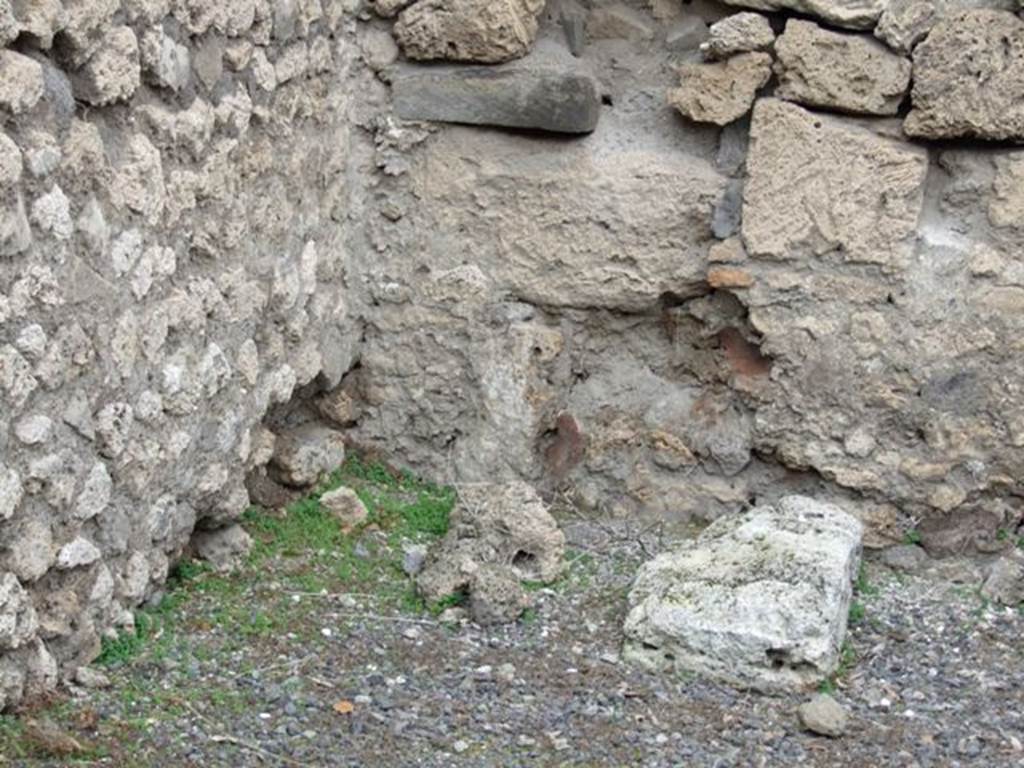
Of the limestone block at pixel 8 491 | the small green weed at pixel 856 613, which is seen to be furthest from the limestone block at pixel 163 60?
the small green weed at pixel 856 613

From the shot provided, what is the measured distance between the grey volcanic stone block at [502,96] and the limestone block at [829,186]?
48 cm

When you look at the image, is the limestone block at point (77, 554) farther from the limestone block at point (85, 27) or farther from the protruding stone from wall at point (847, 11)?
the protruding stone from wall at point (847, 11)

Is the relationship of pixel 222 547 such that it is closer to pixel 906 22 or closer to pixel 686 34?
Result: pixel 686 34

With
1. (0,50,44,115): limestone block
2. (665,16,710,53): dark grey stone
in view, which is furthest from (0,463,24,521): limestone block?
(665,16,710,53): dark grey stone

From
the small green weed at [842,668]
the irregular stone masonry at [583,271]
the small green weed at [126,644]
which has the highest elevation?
the irregular stone masonry at [583,271]

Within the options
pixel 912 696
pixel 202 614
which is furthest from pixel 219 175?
pixel 912 696

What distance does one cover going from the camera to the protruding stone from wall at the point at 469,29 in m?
4.46

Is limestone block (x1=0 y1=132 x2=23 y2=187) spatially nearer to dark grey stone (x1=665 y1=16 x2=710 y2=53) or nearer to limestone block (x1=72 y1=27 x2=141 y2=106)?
limestone block (x1=72 y1=27 x2=141 y2=106)

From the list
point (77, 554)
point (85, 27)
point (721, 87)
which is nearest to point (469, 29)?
point (721, 87)

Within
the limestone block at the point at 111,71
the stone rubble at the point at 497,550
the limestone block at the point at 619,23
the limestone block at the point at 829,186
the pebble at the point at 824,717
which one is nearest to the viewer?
the limestone block at the point at 111,71

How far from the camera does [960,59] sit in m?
4.21

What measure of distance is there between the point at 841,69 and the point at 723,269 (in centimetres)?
61

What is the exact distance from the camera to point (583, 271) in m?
4.64

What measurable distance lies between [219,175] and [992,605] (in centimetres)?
219
